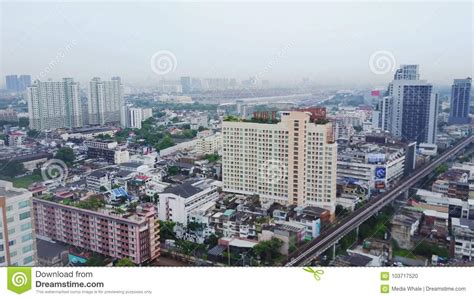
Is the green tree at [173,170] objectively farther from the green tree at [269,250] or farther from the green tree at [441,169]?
the green tree at [441,169]

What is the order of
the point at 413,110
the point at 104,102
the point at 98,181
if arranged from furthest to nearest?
the point at 413,110 < the point at 104,102 < the point at 98,181

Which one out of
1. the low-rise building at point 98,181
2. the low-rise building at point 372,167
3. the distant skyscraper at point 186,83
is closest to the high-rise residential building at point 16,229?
the low-rise building at point 98,181

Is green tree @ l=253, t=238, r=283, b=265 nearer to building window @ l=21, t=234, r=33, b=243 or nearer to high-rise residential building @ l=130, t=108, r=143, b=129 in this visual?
building window @ l=21, t=234, r=33, b=243

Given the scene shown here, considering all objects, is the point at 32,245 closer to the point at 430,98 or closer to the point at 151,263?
the point at 151,263

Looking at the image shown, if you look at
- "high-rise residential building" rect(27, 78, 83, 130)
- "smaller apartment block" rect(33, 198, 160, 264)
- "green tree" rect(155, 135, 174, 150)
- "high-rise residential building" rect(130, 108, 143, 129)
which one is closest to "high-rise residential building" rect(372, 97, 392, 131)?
"green tree" rect(155, 135, 174, 150)

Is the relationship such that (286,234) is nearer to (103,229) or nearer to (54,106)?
(103,229)

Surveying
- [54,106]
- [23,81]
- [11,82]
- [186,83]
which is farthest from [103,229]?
[54,106]
